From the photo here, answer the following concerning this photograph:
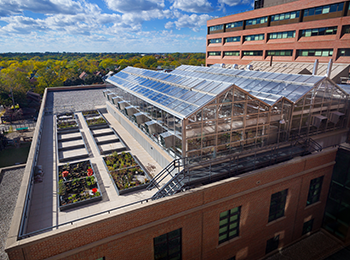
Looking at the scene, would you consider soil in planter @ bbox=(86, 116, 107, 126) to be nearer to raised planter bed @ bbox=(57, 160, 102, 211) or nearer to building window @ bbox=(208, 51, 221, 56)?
raised planter bed @ bbox=(57, 160, 102, 211)

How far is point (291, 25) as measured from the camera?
44.0 metres

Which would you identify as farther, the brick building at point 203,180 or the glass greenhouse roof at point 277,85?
the glass greenhouse roof at point 277,85

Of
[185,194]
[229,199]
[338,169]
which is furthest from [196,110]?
[338,169]

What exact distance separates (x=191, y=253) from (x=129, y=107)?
633 inches

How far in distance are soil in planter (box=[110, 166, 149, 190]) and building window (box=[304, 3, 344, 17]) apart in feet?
137

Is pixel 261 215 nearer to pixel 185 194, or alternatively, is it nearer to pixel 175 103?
pixel 185 194

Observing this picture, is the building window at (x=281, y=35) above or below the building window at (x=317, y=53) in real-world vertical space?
above

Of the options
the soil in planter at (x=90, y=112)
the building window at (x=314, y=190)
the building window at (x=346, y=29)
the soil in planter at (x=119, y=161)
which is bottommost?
the building window at (x=314, y=190)

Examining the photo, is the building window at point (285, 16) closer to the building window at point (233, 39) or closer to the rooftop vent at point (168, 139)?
the building window at point (233, 39)

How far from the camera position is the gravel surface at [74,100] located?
37062 mm

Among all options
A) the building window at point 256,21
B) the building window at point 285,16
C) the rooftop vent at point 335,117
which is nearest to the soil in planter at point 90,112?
the rooftop vent at point 335,117

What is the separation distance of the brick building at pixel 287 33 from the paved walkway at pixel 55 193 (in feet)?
121

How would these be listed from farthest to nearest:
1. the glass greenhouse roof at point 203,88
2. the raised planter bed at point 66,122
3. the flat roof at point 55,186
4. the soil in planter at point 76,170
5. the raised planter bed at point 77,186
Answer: the raised planter bed at point 66,122
the soil in planter at point 76,170
the glass greenhouse roof at point 203,88
the raised planter bed at point 77,186
the flat roof at point 55,186

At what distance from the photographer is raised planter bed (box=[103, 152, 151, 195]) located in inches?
590
